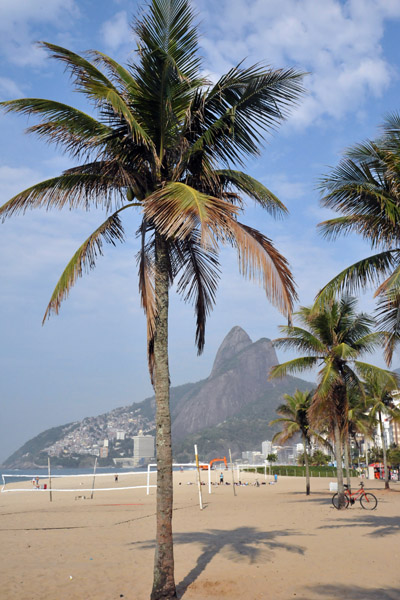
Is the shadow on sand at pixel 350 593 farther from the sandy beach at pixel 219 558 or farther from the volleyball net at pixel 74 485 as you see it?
the volleyball net at pixel 74 485

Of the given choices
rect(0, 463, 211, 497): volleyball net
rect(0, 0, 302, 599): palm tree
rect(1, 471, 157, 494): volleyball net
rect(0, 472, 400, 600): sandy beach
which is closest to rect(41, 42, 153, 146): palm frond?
rect(0, 0, 302, 599): palm tree

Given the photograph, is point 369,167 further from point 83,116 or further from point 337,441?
A: point 337,441

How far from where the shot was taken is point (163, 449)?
643 cm

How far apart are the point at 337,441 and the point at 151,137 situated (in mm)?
13895

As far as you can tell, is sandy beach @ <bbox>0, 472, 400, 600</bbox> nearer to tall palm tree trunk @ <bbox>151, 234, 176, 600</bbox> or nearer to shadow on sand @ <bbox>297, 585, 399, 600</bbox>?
shadow on sand @ <bbox>297, 585, 399, 600</bbox>

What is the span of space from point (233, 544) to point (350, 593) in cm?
416

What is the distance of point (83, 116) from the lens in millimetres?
6852

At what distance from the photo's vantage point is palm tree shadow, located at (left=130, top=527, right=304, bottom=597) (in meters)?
8.74

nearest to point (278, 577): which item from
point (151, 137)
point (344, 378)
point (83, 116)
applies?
point (151, 137)

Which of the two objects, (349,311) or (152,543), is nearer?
(152,543)

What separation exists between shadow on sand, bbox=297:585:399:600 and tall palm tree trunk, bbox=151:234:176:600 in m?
1.85

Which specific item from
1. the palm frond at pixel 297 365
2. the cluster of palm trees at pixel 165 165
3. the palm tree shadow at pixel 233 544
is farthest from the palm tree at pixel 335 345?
the cluster of palm trees at pixel 165 165

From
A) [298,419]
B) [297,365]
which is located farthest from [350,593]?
[298,419]

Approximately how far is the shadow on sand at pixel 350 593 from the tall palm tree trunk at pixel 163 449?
185 centimetres
